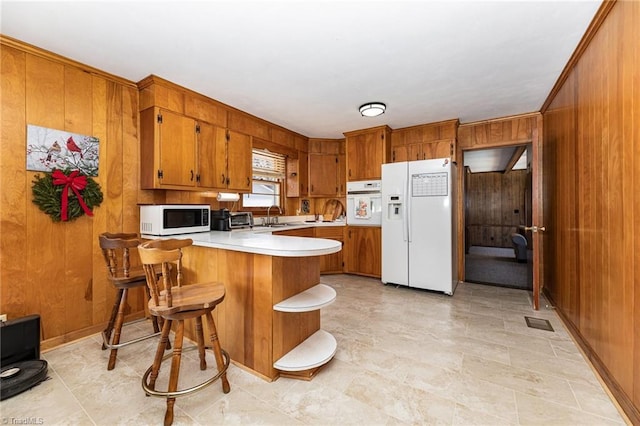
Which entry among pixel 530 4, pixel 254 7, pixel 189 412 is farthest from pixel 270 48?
pixel 189 412

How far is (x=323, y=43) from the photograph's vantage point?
2221mm

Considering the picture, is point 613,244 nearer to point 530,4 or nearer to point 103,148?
point 530,4

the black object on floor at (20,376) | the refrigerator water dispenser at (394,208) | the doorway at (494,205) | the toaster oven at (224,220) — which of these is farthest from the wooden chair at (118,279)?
the doorway at (494,205)

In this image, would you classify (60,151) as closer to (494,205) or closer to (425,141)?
(425,141)

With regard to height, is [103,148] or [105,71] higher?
[105,71]

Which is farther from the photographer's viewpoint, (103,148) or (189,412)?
(103,148)

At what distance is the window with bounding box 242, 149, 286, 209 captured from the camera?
4.36m

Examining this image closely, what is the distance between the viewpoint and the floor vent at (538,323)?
273 centimetres

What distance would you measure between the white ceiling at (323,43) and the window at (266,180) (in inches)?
47.8

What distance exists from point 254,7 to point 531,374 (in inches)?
129

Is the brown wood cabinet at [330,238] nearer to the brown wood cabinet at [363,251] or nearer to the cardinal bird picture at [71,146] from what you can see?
the brown wood cabinet at [363,251]

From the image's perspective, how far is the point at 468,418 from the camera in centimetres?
155

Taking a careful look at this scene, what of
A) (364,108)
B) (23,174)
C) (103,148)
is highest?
(364,108)

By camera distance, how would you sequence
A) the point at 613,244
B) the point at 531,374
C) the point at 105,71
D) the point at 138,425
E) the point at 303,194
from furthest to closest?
the point at 303,194 → the point at 105,71 → the point at 531,374 → the point at 613,244 → the point at 138,425
